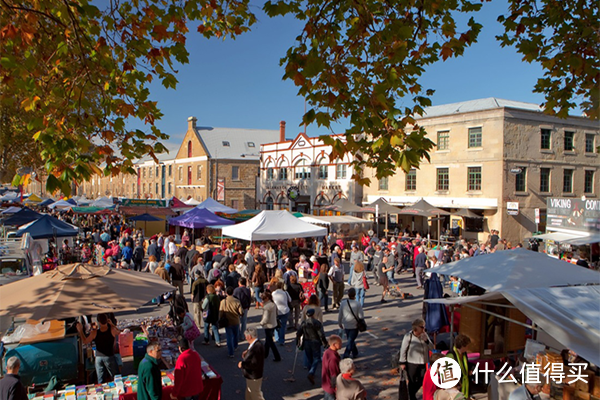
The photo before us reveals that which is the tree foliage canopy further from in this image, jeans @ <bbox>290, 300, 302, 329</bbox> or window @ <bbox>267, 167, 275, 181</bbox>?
window @ <bbox>267, 167, 275, 181</bbox>

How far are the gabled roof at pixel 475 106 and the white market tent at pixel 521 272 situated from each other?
2266cm

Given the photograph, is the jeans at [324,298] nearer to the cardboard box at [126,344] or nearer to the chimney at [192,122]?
the cardboard box at [126,344]

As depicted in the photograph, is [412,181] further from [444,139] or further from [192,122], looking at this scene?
[192,122]

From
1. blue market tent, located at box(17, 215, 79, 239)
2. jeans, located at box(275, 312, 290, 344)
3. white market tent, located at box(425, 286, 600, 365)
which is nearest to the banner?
blue market tent, located at box(17, 215, 79, 239)

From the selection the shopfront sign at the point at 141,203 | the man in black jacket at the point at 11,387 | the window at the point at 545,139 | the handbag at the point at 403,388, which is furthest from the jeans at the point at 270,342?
the window at the point at 545,139

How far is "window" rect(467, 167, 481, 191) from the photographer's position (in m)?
27.9

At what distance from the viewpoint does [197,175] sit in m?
48.4

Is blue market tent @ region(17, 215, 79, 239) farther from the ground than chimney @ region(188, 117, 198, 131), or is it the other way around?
chimney @ region(188, 117, 198, 131)

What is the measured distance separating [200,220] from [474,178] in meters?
18.0

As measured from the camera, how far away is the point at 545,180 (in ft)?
93.2

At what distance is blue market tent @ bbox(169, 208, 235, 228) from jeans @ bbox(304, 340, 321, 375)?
13.4 m

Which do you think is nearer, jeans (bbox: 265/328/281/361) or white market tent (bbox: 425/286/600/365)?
white market tent (bbox: 425/286/600/365)

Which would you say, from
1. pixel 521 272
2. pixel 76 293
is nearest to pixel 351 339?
pixel 521 272

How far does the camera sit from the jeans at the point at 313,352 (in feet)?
25.6
